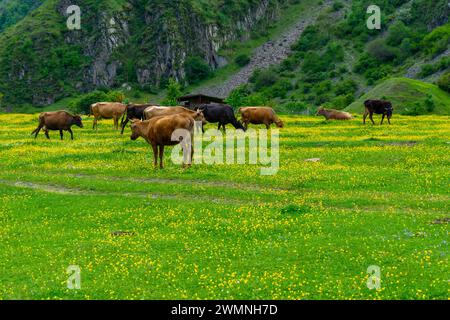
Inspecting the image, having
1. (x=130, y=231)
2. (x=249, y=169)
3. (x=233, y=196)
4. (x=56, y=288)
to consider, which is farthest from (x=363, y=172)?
(x=56, y=288)

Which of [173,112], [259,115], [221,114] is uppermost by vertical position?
[173,112]

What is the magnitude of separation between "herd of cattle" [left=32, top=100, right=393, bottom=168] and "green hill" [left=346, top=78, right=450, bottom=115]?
138 ft

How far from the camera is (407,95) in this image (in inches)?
4001

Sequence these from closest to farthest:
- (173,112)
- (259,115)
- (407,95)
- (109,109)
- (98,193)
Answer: (98,193) < (173,112) < (259,115) < (109,109) < (407,95)

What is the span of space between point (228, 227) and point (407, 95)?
91.2 meters

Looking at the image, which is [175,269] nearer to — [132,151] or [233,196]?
[233,196]

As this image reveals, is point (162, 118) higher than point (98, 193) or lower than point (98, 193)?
higher

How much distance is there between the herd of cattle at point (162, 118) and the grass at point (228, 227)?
2.25 m

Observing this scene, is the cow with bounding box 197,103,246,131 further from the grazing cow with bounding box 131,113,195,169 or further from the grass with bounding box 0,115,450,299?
the grazing cow with bounding box 131,113,195,169

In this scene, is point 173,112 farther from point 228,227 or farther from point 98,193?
point 228,227

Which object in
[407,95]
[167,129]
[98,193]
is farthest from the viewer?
[407,95]

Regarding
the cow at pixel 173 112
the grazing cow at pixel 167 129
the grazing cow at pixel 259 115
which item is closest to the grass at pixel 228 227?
the grazing cow at pixel 167 129

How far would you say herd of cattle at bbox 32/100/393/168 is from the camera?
3128 cm

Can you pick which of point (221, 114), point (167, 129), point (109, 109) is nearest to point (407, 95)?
point (221, 114)
